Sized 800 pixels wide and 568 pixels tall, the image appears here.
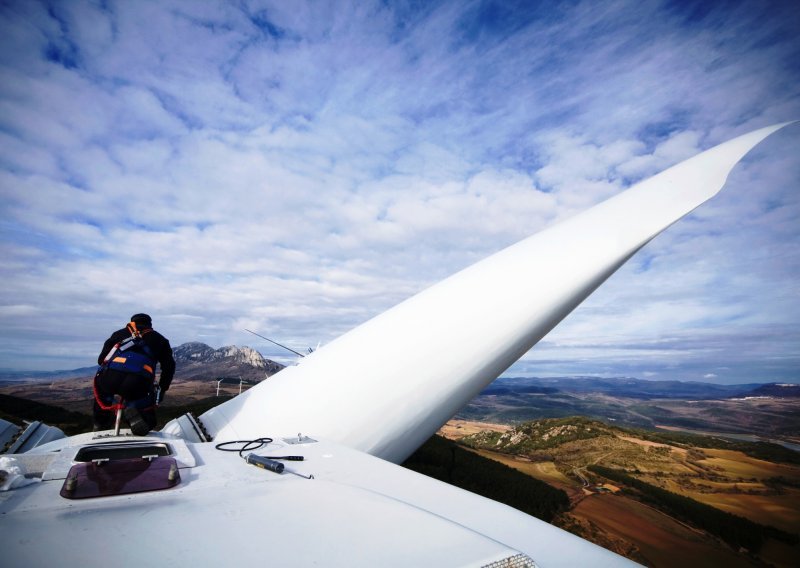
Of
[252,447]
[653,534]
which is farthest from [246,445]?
[653,534]

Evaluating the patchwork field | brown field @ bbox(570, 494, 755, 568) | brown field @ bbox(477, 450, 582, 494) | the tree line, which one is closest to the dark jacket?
the tree line

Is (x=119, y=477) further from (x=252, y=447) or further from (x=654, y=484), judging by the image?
(x=654, y=484)

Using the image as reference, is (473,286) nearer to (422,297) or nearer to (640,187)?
(422,297)

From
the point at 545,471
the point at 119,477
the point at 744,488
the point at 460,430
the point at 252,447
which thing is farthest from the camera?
the point at 460,430

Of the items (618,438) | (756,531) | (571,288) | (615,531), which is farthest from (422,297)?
(618,438)

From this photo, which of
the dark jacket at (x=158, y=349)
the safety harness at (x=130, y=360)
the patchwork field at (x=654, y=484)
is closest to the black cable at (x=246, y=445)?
the safety harness at (x=130, y=360)

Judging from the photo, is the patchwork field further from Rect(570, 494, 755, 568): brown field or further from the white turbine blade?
the white turbine blade

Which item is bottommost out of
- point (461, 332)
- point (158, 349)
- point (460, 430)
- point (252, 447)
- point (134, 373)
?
point (460, 430)
